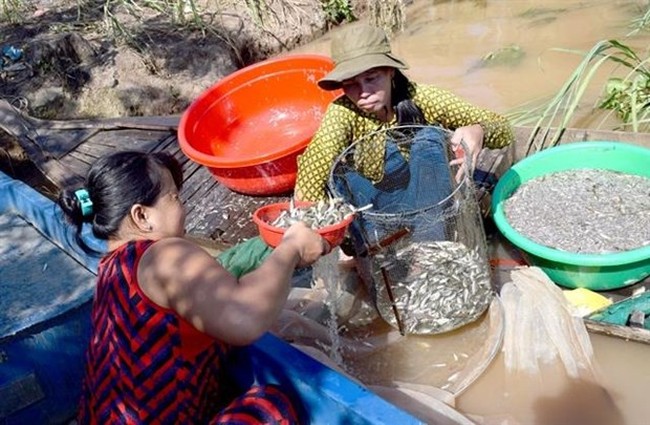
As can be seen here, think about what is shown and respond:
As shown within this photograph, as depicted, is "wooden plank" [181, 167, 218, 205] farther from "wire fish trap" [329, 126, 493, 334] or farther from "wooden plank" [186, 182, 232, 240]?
"wire fish trap" [329, 126, 493, 334]

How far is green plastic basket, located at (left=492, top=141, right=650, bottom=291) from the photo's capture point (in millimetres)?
2547

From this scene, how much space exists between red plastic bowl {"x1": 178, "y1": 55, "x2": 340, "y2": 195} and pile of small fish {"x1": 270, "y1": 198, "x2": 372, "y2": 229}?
1.34 meters

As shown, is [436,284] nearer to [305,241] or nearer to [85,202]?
[305,241]

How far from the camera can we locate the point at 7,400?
229cm

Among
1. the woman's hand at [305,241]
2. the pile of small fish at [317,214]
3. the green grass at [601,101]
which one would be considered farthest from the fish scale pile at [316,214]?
the green grass at [601,101]

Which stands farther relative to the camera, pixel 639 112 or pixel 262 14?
pixel 262 14

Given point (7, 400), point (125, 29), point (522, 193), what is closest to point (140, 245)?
point (7, 400)

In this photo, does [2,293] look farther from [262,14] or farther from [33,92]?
[262,14]

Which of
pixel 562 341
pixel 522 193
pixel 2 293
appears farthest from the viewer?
pixel 522 193

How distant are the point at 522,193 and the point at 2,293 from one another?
7.65 feet

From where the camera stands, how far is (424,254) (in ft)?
8.11

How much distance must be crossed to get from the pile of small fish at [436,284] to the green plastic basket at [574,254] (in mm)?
335

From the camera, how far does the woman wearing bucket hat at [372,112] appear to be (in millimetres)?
2496

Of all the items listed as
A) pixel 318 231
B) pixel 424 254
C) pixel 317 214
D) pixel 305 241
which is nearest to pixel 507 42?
pixel 424 254
